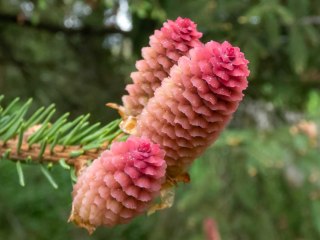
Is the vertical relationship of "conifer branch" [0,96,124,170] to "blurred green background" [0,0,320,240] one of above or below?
below

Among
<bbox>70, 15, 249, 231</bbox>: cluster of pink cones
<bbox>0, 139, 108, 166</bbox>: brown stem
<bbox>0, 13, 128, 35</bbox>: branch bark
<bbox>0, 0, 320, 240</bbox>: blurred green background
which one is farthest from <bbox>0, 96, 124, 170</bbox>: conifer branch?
<bbox>0, 13, 128, 35</bbox>: branch bark

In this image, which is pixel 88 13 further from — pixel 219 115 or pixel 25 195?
pixel 219 115

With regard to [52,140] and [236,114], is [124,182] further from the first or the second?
[236,114]

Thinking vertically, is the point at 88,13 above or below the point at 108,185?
above

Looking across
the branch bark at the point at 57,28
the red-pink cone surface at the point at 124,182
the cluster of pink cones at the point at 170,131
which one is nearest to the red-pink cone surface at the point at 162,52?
A: the cluster of pink cones at the point at 170,131

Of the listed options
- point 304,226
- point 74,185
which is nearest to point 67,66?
point 304,226

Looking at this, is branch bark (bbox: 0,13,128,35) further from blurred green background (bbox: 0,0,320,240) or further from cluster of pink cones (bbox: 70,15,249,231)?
cluster of pink cones (bbox: 70,15,249,231)

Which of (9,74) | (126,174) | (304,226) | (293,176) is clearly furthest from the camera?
(9,74)
